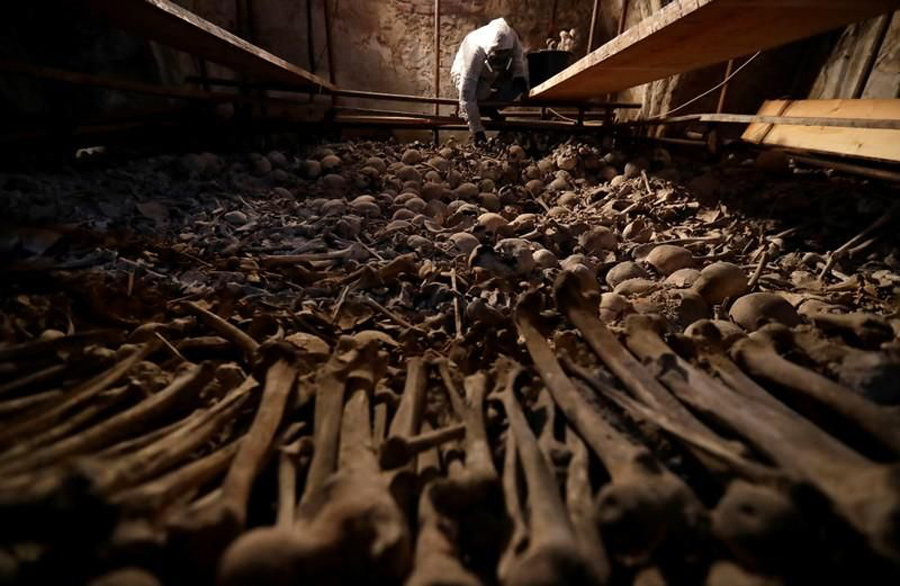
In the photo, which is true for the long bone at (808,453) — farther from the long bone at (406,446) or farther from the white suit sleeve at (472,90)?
the white suit sleeve at (472,90)

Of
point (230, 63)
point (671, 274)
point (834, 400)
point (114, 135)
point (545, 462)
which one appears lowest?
point (671, 274)

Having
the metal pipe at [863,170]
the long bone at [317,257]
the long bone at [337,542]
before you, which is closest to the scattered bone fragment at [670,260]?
the metal pipe at [863,170]

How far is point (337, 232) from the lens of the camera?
9.97 feet

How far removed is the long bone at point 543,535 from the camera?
59cm

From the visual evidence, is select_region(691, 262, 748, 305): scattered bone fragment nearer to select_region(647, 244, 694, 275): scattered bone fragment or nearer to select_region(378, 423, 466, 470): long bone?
select_region(647, 244, 694, 275): scattered bone fragment

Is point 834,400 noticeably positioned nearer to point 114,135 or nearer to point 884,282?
point 884,282

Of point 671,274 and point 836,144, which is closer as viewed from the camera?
point 671,274

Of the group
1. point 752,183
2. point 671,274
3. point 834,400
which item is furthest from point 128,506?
point 752,183

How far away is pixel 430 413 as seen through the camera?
121 centimetres

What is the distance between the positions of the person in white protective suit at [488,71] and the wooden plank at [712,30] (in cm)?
199

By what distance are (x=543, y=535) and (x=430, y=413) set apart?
1.91 feet

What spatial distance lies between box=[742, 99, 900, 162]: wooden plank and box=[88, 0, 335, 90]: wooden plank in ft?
14.2

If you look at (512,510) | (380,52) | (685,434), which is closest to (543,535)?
(512,510)

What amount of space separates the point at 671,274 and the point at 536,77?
5.06 meters
